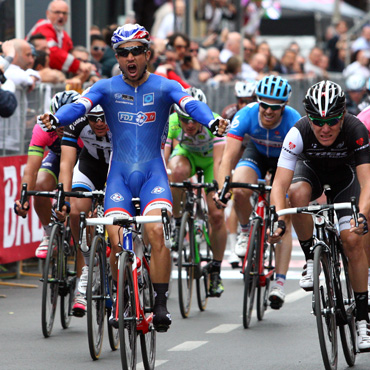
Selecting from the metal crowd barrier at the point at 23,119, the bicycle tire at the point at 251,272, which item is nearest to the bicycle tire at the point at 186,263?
the bicycle tire at the point at 251,272

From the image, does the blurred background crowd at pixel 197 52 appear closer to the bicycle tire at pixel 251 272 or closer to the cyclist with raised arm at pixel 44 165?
the cyclist with raised arm at pixel 44 165

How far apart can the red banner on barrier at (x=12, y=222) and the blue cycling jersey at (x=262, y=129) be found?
9.96 ft

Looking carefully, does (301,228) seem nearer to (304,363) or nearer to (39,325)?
(304,363)

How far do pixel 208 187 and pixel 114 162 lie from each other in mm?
2873

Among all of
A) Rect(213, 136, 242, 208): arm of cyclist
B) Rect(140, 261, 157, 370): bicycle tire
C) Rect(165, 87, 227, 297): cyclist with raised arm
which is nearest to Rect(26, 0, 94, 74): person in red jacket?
Rect(165, 87, 227, 297): cyclist with raised arm

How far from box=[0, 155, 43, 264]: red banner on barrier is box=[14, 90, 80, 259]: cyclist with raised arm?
5.34ft

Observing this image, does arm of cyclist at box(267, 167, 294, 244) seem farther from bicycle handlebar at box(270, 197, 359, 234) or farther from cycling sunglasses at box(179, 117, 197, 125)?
cycling sunglasses at box(179, 117, 197, 125)

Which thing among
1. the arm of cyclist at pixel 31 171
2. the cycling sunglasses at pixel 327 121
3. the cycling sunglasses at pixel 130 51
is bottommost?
the arm of cyclist at pixel 31 171

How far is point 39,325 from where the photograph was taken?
9.76 m

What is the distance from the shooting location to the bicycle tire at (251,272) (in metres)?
9.55

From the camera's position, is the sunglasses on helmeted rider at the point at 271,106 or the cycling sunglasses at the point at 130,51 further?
the sunglasses on helmeted rider at the point at 271,106

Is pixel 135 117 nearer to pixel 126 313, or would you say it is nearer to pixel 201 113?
pixel 201 113

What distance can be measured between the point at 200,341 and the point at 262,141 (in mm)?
2466

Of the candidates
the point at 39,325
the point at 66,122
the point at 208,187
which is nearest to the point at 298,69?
the point at 208,187
